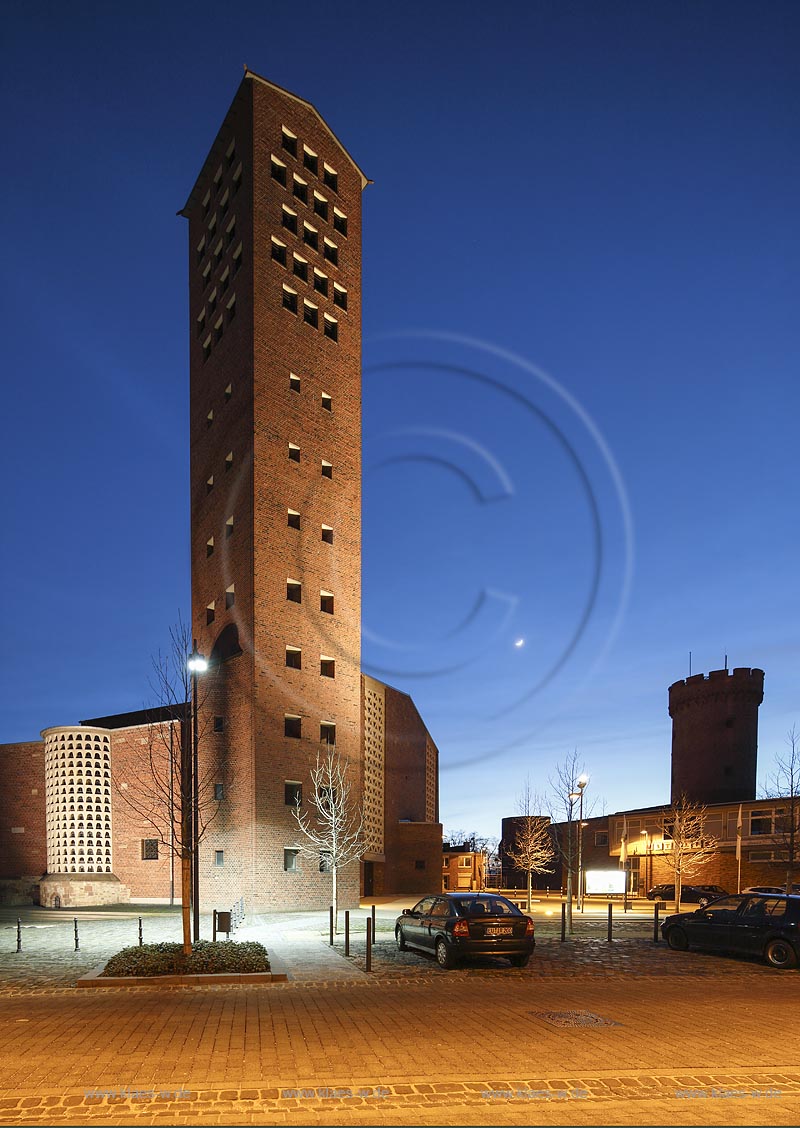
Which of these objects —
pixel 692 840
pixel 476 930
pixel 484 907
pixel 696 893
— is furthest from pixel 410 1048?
pixel 692 840

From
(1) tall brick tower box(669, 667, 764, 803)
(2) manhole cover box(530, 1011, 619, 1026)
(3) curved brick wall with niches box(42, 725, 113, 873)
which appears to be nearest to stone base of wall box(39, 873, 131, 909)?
(3) curved brick wall with niches box(42, 725, 113, 873)

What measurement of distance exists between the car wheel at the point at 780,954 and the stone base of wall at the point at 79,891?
36671mm

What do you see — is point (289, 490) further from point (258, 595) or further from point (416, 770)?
point (416, 770)

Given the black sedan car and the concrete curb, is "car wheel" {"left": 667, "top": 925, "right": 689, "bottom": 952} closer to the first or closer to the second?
the black sedan car

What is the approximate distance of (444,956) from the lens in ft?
57.1

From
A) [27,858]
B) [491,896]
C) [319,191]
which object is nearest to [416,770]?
[27,858]

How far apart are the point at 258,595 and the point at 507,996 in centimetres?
2689

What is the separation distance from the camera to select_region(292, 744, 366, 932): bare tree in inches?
1494

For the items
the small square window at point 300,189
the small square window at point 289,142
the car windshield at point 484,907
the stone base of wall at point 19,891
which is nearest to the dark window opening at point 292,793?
the stone base of wall at point 19,891

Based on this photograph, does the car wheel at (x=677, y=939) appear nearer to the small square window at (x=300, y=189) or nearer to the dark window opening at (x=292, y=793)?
the dark window opening at (x=292, y=793)

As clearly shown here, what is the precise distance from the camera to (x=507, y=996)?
13.6 meters

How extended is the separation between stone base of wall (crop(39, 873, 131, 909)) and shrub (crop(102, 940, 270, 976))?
31878 millimetres

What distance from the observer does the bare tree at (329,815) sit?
124 ft

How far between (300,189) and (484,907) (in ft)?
127
